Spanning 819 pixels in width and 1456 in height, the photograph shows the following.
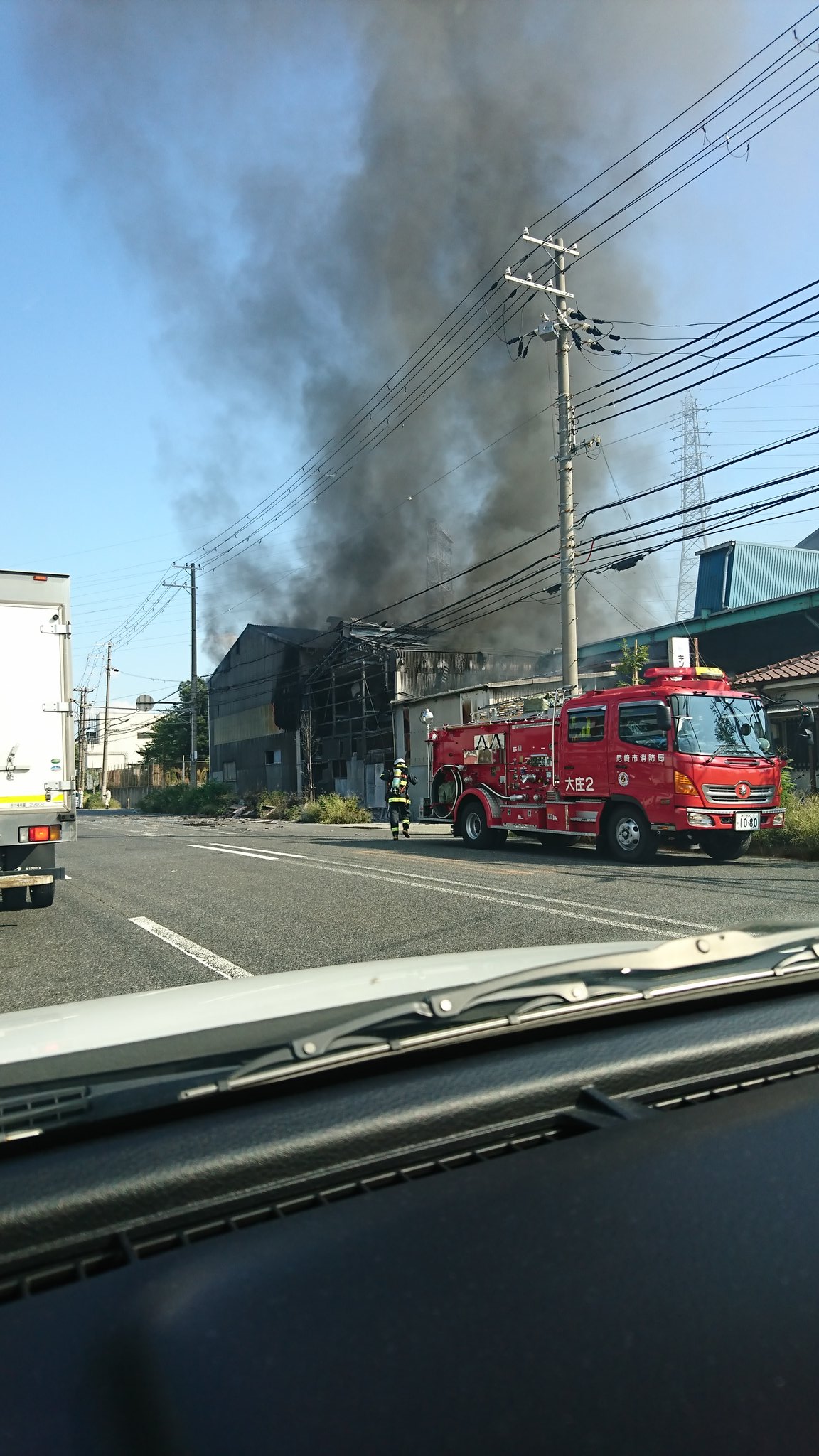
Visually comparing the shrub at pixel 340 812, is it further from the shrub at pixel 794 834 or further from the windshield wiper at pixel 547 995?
the windshield wiper at pixel 547 995

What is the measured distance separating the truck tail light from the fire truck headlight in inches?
307

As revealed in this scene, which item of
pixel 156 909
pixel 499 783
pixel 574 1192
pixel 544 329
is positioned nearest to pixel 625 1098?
pixel 574 1192

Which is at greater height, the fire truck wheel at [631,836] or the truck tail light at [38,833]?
the truck tail light at [38,833]

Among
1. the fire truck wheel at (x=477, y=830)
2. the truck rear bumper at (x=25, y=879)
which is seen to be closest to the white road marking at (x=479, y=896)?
the fire truck wheel at (x=477, y=830)

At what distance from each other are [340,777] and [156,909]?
30917 mm

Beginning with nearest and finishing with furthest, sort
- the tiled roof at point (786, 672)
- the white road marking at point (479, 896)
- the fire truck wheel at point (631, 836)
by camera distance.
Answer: the white road marking at point (479, 896) < the fire truck wheel at point (631, 836) < the tiled roof at point (786, 672)

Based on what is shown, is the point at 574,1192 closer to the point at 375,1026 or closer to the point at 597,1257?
the point at 597,1257

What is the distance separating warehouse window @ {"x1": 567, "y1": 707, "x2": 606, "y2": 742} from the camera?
1440 centimetres

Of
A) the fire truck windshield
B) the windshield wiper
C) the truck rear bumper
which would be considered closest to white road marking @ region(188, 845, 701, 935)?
the truck rear bumper

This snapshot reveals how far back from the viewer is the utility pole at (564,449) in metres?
19.5

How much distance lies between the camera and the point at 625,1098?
203cm

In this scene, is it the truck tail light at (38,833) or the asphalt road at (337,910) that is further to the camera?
the truck tail light at (38,833)

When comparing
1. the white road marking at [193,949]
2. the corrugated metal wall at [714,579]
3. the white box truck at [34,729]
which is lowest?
the white road marking at [193,949]

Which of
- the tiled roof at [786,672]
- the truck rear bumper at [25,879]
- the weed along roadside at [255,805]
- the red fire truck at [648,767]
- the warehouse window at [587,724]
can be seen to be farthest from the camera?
the weed along roadside at [255,805]
